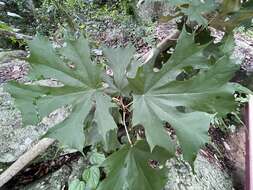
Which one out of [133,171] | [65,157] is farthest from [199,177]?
[133,171]

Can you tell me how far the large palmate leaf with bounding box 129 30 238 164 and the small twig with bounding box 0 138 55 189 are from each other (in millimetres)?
653

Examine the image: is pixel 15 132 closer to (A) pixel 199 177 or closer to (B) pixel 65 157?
(B) pixel 65 157

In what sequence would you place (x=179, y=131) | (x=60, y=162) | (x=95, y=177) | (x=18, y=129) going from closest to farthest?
(x=179, y=131), (x=95, y=177), (x=60, y=162), (x=18, y=129)

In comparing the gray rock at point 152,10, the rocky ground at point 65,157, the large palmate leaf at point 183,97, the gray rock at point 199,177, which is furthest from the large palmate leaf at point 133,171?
the gray rock at point 152,10

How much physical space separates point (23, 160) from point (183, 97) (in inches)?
32.3

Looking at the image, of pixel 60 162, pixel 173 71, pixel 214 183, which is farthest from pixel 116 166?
pixel 214 183

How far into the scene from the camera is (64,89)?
0.96m

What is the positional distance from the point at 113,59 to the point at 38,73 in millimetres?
260

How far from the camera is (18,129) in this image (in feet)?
5.54

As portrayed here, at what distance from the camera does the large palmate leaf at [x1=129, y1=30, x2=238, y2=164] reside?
34.6 inches

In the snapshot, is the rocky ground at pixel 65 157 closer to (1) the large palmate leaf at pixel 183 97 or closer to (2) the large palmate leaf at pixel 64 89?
(2) the large palmate leaf at pixel 64 89

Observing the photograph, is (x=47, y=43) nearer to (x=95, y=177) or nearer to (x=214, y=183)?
(x=95, y=177)

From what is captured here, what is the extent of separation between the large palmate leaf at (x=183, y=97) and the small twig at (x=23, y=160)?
→ 65 centimetres

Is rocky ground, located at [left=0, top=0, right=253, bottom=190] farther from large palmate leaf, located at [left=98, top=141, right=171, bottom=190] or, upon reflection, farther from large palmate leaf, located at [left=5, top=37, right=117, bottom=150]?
large palmate leaf, located at [left=98, top=141, right=171, bottom=190]
